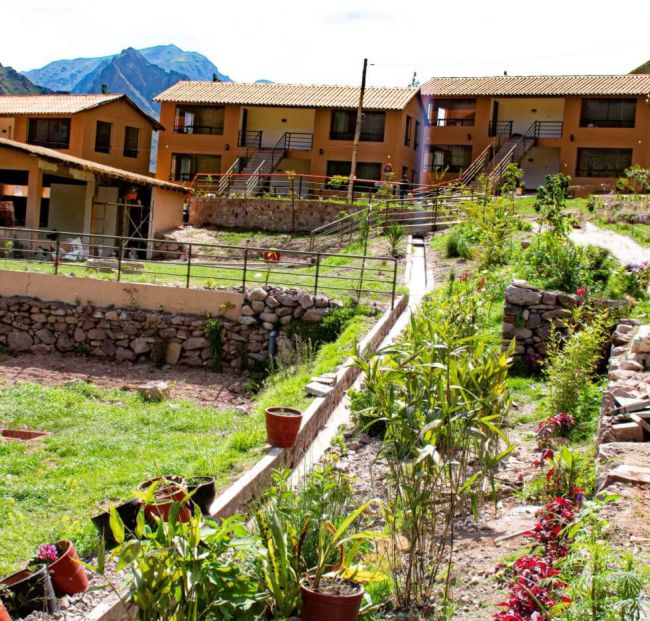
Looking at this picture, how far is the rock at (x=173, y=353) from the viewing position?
16406 mm

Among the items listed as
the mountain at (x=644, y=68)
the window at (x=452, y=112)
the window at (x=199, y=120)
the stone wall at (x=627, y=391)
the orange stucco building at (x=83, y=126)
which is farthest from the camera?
the mountain at (x=644, y=68)

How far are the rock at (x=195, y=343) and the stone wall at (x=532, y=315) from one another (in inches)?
251

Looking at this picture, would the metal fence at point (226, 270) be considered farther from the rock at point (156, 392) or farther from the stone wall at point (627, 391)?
the stone wall at point (627, 391)

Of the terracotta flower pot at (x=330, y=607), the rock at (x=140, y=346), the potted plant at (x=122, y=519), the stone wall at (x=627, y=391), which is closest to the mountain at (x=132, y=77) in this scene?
the rock at (x=140, y=346)

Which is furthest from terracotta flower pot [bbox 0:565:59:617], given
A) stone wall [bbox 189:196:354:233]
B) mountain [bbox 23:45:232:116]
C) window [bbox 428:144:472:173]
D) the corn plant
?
mountain [bbox 23:45:232:116]

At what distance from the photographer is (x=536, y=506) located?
6.83 metres

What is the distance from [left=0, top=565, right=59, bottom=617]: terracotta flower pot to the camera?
18.2 feet

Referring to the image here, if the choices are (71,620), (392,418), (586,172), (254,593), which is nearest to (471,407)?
(392,418)

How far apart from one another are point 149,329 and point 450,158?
27.2 meters

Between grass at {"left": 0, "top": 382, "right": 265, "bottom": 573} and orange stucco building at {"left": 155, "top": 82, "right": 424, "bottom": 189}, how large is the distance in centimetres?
2624

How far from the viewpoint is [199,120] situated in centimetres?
4178

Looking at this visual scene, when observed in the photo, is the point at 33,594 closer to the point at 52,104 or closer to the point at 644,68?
the point at 52,104

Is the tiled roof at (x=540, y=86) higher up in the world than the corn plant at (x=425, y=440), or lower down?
higher up

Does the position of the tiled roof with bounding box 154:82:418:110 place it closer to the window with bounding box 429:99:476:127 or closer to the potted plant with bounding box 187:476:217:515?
the window with bounding box 429:99:476:127
